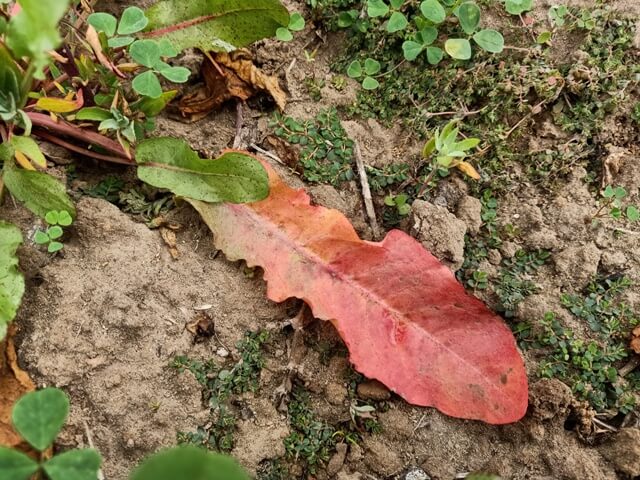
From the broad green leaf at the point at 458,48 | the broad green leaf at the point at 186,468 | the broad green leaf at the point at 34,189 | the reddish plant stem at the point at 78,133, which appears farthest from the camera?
the broad green leaf at the point at 458,48

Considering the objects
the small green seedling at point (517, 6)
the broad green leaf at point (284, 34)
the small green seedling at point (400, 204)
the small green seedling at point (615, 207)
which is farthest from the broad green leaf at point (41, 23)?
the small green seedling at point (615, 207)

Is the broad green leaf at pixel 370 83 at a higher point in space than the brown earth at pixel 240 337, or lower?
higher

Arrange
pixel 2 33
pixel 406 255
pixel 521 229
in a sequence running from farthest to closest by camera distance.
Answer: pixel 521 229 → pixel 406 255 → pixel 2 33

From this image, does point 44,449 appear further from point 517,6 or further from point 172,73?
point 517,6

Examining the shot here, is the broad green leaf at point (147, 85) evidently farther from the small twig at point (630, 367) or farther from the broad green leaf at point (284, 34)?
the small twig at point (630, 367)

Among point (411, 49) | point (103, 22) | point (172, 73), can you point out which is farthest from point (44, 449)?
point (411, 49)

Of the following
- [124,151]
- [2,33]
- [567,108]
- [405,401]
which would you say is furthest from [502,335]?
[2,33]

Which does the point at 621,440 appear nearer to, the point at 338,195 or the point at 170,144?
the point at 338,195
